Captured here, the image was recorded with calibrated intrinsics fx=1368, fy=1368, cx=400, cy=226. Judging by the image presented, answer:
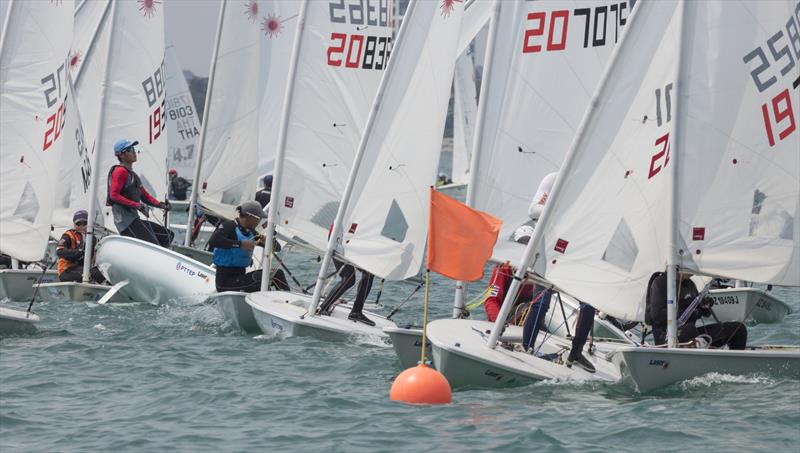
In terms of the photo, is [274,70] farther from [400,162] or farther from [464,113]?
[464,113]

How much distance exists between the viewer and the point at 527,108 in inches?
439

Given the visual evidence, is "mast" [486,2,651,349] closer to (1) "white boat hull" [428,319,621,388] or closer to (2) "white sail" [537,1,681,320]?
(2) "white sail" [537,1,681,320]

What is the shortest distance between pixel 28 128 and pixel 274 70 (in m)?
6.78

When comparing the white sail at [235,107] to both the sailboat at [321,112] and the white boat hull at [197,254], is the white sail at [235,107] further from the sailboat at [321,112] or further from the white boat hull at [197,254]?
the sailboat at [321,112]

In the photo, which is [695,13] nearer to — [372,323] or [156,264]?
[372,323]

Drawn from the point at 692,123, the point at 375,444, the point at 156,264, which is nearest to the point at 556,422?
the point at 375,444

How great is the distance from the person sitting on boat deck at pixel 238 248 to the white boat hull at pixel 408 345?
9.72ft

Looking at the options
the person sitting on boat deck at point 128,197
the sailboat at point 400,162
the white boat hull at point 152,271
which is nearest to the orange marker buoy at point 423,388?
the sailboat at point 400,162

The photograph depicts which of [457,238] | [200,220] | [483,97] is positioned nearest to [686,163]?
[457,238]

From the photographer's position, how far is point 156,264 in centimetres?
1480

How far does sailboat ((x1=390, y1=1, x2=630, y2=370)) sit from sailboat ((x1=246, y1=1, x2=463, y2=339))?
122 centimetres

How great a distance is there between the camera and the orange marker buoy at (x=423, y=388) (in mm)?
9375

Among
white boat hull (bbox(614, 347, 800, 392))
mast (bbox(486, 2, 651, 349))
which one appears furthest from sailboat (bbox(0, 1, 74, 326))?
white boat hull (bbox(614, 347, 800, 392))

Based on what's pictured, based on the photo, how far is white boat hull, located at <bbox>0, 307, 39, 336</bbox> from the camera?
1183 cm
